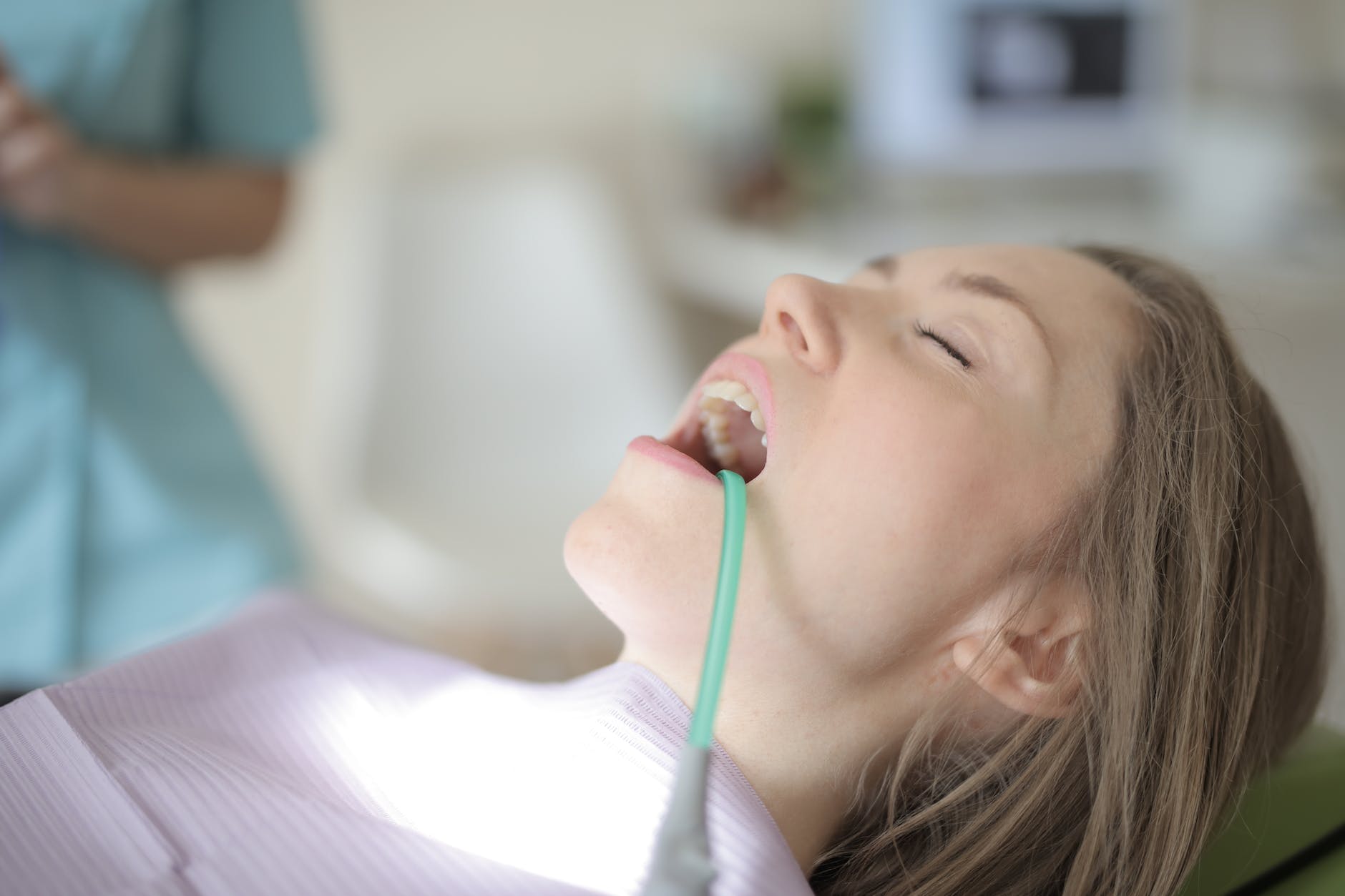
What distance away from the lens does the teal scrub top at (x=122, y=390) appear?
1.07 metres

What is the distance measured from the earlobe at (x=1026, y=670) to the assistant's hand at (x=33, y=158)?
2.80 ft

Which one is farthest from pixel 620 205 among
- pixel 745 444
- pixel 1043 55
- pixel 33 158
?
pixel 745 444

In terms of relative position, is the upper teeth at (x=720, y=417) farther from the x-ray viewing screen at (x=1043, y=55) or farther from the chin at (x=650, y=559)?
the x-ray viewing screen at (x=1043, y=55)

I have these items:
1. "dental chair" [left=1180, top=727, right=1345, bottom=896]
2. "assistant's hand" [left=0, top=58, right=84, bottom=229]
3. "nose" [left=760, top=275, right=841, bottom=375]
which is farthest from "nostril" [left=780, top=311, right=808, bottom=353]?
"assistant's hand" [left=0, top=58, right=84, bottom=229]

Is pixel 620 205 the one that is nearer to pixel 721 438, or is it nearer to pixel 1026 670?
pixel 721 438

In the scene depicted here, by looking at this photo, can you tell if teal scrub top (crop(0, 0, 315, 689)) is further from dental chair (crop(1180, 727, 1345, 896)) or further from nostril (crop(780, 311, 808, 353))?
dental chair (crop(1180, 727, 1345, 896))

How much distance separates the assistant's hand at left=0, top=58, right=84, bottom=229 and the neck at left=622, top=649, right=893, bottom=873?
0.72 meters

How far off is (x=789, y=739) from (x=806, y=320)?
0.86ft

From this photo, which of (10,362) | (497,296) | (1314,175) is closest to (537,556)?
(497,296)

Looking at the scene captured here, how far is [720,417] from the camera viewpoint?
860 mm

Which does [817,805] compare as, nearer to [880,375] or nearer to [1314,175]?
[880,375]

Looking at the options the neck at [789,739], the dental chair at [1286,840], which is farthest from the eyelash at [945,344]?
the dental chair at [1286,840]

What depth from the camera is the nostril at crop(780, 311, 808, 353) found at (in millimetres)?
747

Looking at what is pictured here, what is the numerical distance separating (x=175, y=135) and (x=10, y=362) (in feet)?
1.06
